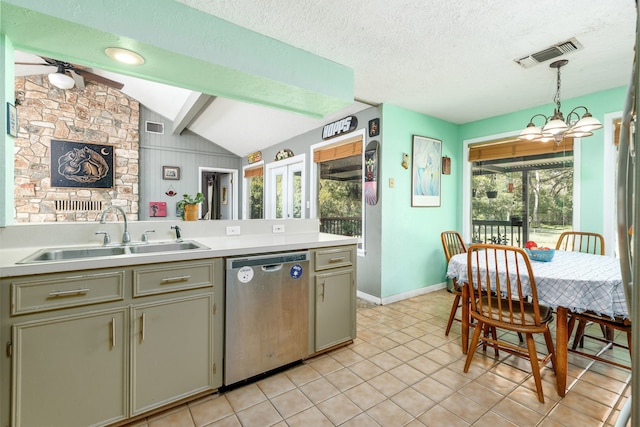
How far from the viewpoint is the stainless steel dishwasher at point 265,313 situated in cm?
189

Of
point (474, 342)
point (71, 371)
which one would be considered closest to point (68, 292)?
point (71, 371)

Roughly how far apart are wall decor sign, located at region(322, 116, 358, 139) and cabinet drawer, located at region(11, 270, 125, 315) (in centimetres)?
322

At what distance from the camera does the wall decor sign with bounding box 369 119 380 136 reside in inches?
142

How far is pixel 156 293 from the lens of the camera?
1.63 meters

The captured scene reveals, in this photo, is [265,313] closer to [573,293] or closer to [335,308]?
[335,308]

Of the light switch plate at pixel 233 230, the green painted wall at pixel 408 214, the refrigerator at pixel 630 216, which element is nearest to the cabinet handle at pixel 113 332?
the light switch plate at pixel 233 230

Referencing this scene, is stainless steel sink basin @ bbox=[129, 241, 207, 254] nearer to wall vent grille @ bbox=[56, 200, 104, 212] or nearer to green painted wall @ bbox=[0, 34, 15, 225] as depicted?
green painted wall @ bbox=[0, 34, 15, 225]

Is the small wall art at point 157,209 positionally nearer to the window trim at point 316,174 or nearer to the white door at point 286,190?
the white door at point 286,190

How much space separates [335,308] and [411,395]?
0.82 metres

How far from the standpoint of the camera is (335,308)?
2.42 metres

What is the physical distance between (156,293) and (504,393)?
7.36 ft

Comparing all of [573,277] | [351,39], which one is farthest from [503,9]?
[573,277]

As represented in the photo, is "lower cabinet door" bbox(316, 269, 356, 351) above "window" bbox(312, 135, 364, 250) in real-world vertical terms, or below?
below

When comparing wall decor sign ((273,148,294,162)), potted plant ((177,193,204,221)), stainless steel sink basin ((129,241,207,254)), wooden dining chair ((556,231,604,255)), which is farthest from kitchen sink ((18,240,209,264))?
wooden dining chair ((556,231,604,255))
